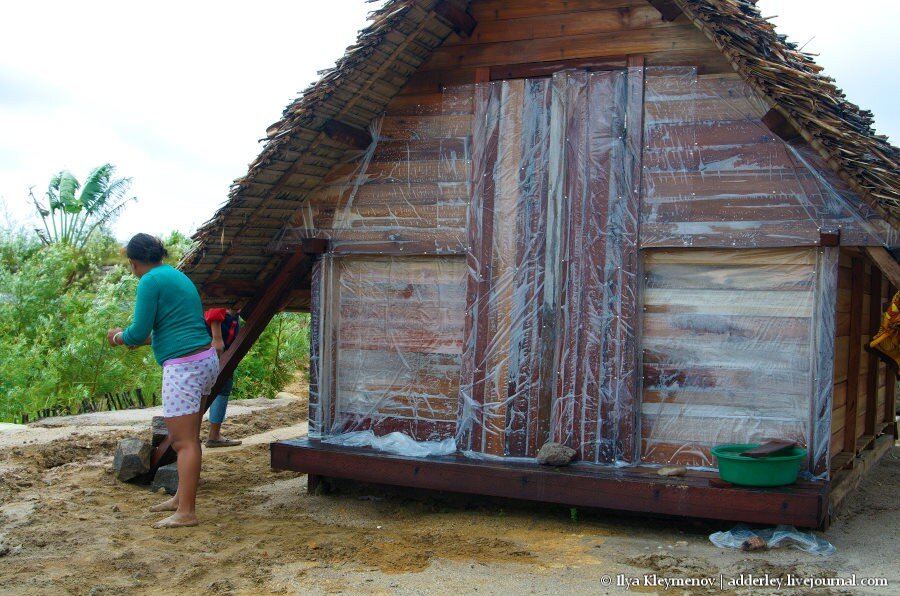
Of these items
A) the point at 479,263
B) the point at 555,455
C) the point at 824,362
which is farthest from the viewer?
the point at 479,263

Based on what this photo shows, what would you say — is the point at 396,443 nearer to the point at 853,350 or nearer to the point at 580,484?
the point at 580,484

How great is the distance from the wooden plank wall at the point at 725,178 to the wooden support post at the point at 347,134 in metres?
2.23

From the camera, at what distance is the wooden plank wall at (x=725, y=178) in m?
5.68

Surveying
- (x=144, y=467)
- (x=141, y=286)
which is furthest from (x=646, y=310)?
(x=144, y=467)

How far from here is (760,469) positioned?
5.38m

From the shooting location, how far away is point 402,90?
698 cm

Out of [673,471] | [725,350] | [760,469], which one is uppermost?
[725,350]

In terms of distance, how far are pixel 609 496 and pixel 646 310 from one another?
1332 mm

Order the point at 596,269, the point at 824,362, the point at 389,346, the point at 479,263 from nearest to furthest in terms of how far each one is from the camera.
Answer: the point at 824,362
the point at 596,269
the point at 479,263
the point at 389,346

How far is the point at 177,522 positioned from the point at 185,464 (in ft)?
1.30

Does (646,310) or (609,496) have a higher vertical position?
(646,310)

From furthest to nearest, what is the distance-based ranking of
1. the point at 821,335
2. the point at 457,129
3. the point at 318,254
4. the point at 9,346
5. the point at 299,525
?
1. the point at 9,346
2. the point at 318,254
3. the point at 457,129
4. the point at 299,525
5. the point at 821,335

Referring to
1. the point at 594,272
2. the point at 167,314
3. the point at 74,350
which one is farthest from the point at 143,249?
the point at 74,350

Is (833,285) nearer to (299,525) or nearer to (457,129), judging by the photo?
(457,129)
